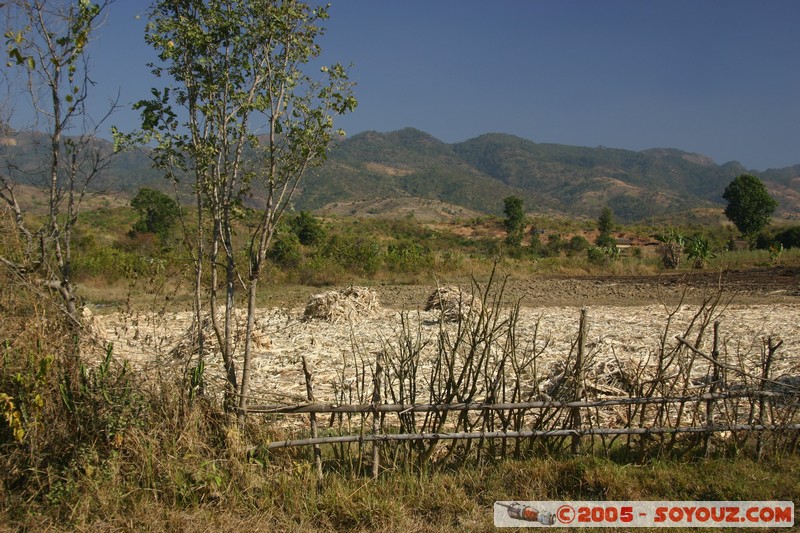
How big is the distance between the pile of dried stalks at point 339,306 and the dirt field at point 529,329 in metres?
0.18

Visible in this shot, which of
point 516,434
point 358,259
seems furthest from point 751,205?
point 516,434

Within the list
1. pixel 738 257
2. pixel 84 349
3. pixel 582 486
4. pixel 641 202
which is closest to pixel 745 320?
pixel 582 486

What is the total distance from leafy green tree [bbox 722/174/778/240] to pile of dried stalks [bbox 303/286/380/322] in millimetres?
40185

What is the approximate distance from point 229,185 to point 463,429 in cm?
237

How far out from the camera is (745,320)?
33.0 ft

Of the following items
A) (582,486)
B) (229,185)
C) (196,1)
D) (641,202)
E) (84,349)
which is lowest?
(582,486)

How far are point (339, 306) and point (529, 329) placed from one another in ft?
11.6

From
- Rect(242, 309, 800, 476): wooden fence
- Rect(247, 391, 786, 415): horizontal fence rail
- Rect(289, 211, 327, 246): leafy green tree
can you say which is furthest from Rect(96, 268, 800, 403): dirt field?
Rect(289, 211, 327, 246): leafy green tree

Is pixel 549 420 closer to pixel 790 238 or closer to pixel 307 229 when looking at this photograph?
pixel 307 229

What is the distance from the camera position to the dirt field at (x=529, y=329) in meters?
5.88

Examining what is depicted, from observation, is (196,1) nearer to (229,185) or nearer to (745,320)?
(229,185)

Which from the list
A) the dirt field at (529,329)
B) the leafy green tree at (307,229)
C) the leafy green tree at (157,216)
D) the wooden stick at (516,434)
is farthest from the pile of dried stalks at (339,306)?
the leafy green tree at (157,216)

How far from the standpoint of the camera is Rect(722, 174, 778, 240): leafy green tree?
43.3 metres

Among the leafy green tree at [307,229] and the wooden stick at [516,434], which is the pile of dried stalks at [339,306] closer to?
the wooden stick at [516,434]
